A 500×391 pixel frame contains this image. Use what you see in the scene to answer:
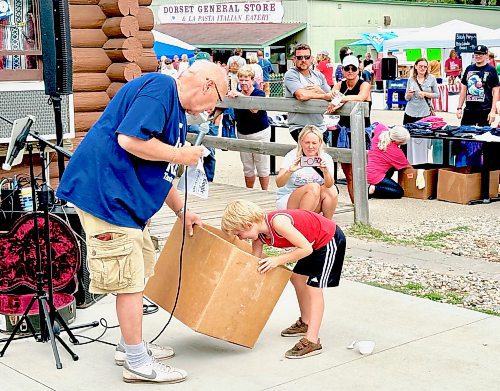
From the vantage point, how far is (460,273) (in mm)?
7070

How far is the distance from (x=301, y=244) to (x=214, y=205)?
5008mm

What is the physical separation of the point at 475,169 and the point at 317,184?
14.1 feet

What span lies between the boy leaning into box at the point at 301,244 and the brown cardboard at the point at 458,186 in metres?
5.86

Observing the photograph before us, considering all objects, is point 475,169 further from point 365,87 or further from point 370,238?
point 370,238

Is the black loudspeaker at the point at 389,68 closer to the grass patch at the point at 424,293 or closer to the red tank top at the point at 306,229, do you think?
the grass patch at the point at 424,293

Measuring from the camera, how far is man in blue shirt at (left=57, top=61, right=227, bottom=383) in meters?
4.19

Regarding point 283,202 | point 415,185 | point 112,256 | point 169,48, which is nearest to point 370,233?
point 283,202

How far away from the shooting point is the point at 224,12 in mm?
40719

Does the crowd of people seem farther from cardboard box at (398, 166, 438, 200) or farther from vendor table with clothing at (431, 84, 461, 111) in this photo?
vendor table with clothing at (431, 84, 461, 111)

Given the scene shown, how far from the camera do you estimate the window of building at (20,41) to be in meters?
8.25

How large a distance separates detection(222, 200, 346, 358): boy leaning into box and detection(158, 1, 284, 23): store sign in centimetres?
3407

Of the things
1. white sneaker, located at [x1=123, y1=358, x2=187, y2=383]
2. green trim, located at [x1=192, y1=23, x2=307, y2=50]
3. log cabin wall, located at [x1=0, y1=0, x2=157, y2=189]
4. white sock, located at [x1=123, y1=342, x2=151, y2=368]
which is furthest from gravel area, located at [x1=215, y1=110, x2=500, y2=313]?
green trim, located at [x1=192, y1=23, x2=307, y2=50]

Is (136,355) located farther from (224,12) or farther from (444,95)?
(224,12)

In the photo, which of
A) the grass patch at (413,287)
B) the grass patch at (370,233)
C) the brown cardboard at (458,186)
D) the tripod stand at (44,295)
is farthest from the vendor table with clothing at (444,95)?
the tripod stand at (44,295)
